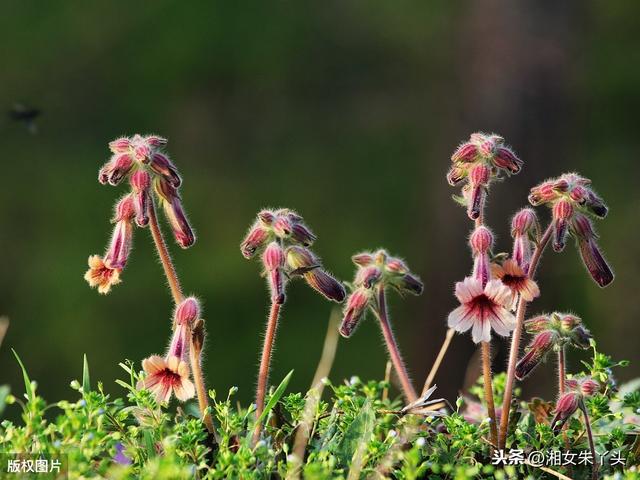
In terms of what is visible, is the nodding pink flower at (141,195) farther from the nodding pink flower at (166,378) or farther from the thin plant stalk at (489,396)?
the thin plant stalk at (489,396)

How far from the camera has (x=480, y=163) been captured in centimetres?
150

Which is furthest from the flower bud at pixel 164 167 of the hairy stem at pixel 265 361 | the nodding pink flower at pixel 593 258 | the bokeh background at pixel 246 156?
the bokeh background at pixel 246 156

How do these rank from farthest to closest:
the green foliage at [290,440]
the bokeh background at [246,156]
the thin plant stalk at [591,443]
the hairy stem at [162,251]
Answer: the bokeh background at [246,156]
the hairy stem at [162,251]
the thin plant stalk at [591,443]
the green foliage at [290,440]

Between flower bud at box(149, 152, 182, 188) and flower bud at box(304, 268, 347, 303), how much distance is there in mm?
249

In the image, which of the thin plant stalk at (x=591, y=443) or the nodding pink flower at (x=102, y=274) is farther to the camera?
the nodding pink flower at (x=102, y=274)

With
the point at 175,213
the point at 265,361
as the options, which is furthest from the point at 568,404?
the point at 175,213

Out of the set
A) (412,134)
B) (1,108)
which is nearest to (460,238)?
(412,134)

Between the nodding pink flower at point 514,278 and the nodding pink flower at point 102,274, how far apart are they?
0.59m

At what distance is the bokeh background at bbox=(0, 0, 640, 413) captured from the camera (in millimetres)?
5297

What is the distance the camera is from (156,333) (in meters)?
5.32

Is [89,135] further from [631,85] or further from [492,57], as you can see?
[631,85]

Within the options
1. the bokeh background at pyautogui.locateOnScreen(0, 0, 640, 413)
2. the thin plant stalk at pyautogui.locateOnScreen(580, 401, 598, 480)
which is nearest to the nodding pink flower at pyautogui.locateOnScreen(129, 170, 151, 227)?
the thin plant stalk at pyautogui.locateOnScreen(580, 401, 598, 480)

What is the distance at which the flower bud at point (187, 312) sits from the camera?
145 centimetres

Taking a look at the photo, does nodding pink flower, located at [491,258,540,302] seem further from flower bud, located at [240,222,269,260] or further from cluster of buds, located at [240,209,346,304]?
flower bud, located at [240,222,269,260]
